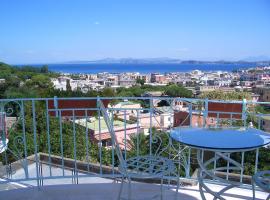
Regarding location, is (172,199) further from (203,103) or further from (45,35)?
(45,35)

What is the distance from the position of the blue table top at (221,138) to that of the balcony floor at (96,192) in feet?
2.54

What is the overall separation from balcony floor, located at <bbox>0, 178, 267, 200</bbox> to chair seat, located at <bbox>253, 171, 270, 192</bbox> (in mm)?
815

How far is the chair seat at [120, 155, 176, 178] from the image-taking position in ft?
6.60

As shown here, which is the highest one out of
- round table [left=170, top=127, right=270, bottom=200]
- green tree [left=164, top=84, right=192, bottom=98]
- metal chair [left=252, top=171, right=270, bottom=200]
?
round table [left=170, top=127, right=270, bottom=200]

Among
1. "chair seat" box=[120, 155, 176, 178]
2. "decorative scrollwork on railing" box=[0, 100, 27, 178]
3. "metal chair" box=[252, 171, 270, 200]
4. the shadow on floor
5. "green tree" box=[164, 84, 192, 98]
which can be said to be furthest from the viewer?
"green tree" box=[164, 84, 192, 98]

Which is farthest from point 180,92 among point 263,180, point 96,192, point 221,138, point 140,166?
point 263,180

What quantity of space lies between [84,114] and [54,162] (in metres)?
2.25

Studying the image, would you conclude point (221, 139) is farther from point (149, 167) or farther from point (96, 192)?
point (96, 192)

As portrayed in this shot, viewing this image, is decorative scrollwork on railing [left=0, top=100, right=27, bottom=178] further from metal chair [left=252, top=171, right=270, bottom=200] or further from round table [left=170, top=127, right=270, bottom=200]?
metal chair [left=252, top=171, right=270, bottom=200]

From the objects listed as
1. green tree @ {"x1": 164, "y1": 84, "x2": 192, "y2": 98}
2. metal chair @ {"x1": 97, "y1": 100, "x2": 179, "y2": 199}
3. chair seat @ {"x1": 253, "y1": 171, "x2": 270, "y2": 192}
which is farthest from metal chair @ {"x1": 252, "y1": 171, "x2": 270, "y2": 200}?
green tree @ {"x1": 164, "y1": 84, "x2": 192, "y2": 98}

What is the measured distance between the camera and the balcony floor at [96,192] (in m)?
2.54

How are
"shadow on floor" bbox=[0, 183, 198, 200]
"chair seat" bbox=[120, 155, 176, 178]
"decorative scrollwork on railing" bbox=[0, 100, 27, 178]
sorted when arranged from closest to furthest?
"chair seat" bbox=[120, 155, 176, 178] → "shadow on floor" bbox=[0, 183, 198, 200] → "decorative scrollwork on railing" bbox=[0, 100, 27, 178]

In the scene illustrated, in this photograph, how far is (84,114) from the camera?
2975 mm

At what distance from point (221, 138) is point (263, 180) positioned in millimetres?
365
